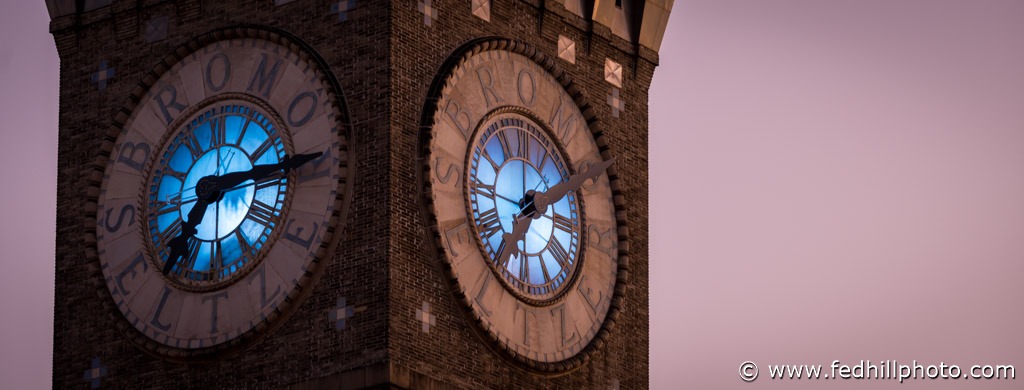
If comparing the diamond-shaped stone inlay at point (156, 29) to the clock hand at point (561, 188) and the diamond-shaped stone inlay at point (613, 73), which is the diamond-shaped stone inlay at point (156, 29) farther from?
the diamond-shaped stone inlay at point (613, 73)

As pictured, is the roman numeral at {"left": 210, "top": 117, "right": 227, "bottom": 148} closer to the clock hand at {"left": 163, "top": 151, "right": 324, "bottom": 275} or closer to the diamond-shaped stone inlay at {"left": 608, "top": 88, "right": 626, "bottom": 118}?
the clock hand at {"left": 163, "top": 151, "right": 324, "bottom": 275}

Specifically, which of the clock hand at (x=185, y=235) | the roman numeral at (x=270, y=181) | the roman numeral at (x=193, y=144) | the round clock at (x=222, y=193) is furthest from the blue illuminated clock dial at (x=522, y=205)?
the roman numeral at (x=193, y=144)

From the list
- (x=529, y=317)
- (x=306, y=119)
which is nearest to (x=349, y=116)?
(x=306, y=119)

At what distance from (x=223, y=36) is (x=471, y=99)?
4063 mm

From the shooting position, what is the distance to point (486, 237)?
53.7 m

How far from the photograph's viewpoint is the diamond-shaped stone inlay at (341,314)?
5166cm

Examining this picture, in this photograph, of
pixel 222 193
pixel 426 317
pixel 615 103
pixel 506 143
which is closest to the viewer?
pixel 426 317

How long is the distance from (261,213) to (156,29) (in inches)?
165

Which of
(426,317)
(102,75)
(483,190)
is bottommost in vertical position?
(426,317)

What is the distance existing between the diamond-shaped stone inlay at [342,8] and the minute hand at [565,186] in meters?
4.25

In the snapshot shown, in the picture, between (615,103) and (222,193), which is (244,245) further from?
(615,103)

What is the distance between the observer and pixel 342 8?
53438 mm

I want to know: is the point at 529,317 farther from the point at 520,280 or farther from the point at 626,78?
the point at 626,78

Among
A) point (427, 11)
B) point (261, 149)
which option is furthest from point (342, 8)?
point (261, 149)
